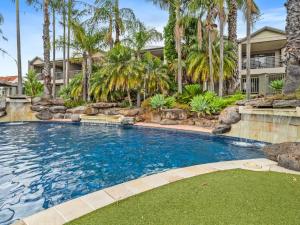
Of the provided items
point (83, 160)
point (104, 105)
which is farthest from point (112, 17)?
point (83, 160)

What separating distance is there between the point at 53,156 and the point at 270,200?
6.58 meters

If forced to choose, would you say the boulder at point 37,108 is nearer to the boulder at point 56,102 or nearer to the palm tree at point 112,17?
the boulder at point 56,102

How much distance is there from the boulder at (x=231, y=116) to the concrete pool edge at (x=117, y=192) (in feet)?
18.2

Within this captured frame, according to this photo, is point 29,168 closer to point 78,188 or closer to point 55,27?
point 78,188

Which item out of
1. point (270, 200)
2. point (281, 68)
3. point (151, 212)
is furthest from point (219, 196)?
point (281, 68)

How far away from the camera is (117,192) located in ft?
13.1

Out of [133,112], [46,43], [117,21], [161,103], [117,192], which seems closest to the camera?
[117,192]

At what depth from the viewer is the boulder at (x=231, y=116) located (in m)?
11.1

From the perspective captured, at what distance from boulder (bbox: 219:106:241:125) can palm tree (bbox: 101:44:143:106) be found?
7861 mm

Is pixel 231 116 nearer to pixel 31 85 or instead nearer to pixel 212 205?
pixel 212 205

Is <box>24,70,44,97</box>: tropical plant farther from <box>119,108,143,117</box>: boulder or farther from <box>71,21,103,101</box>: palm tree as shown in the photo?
<box>119,108,143,117</box>: boulder

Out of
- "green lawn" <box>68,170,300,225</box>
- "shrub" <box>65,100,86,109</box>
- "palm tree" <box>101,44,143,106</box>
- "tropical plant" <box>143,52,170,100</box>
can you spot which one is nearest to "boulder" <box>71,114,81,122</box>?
"shrub" <box>65,100,86,109</box>

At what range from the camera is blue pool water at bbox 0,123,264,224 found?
4.77 m

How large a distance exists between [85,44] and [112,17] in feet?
10.8
